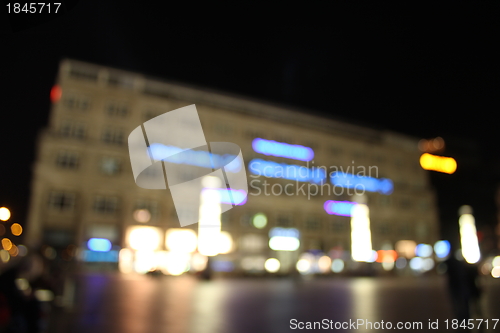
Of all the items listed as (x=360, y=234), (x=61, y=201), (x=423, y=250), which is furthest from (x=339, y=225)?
(x=61, y=201)

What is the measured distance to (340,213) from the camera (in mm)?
47375

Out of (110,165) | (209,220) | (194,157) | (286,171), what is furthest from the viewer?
(286,171)

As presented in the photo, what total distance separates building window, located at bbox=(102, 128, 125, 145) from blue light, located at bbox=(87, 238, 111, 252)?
10892mm

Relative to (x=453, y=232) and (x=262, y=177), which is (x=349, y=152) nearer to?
(x=262, y=177)

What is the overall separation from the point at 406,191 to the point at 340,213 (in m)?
15.2

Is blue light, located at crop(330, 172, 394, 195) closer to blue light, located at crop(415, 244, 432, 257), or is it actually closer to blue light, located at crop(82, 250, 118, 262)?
blue light, located at crop(415, 244, 432, 257)

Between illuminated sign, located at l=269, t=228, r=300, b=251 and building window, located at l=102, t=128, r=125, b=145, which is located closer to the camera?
building window, located at l=102, t=128, r=125, b=145

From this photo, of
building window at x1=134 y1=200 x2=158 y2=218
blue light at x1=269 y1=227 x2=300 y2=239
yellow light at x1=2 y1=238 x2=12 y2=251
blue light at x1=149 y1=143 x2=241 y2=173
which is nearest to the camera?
yellow light at x1=2 y1=238 x2=12 y2=251

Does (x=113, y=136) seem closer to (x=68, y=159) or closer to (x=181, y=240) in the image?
(x=68, y=159)

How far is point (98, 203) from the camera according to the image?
119 feet

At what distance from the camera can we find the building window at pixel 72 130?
3719cm

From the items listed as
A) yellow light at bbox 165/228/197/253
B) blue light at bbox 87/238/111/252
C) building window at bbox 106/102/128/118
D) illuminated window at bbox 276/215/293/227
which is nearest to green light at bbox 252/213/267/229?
illuminated window at bbox 276/215/293/227

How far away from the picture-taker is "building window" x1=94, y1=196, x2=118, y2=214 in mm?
36062

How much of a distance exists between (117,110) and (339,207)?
1192 inches
